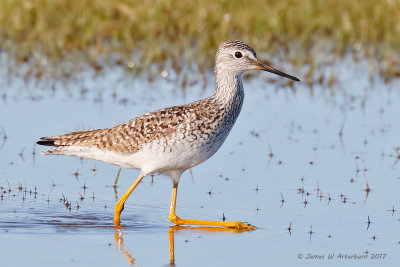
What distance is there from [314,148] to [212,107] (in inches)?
115

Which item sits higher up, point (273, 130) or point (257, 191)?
point (273, 130)

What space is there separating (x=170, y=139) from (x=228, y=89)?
88cm

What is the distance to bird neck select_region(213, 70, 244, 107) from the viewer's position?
9.16m

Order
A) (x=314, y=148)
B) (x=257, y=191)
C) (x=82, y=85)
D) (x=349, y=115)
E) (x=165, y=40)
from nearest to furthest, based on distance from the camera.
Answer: (x=257, y=191) → (x=314, y=148) → (x=349, y=115) → (x=82, y=85) → (x=165, y=40)

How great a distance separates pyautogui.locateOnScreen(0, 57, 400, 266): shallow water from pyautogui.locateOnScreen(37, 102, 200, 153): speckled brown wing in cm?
63

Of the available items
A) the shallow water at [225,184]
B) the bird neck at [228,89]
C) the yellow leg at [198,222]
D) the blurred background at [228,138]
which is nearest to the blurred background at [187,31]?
the blurred background at [228,138]

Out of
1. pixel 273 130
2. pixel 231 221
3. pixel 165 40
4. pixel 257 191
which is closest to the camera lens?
pixel 231 221

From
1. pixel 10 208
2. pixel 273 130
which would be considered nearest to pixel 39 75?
pixel 273 130

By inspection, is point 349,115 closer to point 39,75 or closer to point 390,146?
point 390,146

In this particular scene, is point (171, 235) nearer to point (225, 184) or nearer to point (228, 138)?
point (225, 184)

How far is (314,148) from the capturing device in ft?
38.0

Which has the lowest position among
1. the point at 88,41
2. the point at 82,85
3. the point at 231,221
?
the point at 231,221

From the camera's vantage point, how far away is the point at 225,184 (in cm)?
1015

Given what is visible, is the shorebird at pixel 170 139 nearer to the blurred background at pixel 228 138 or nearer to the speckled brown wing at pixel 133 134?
the speckled brown wing at pixel 133 134
